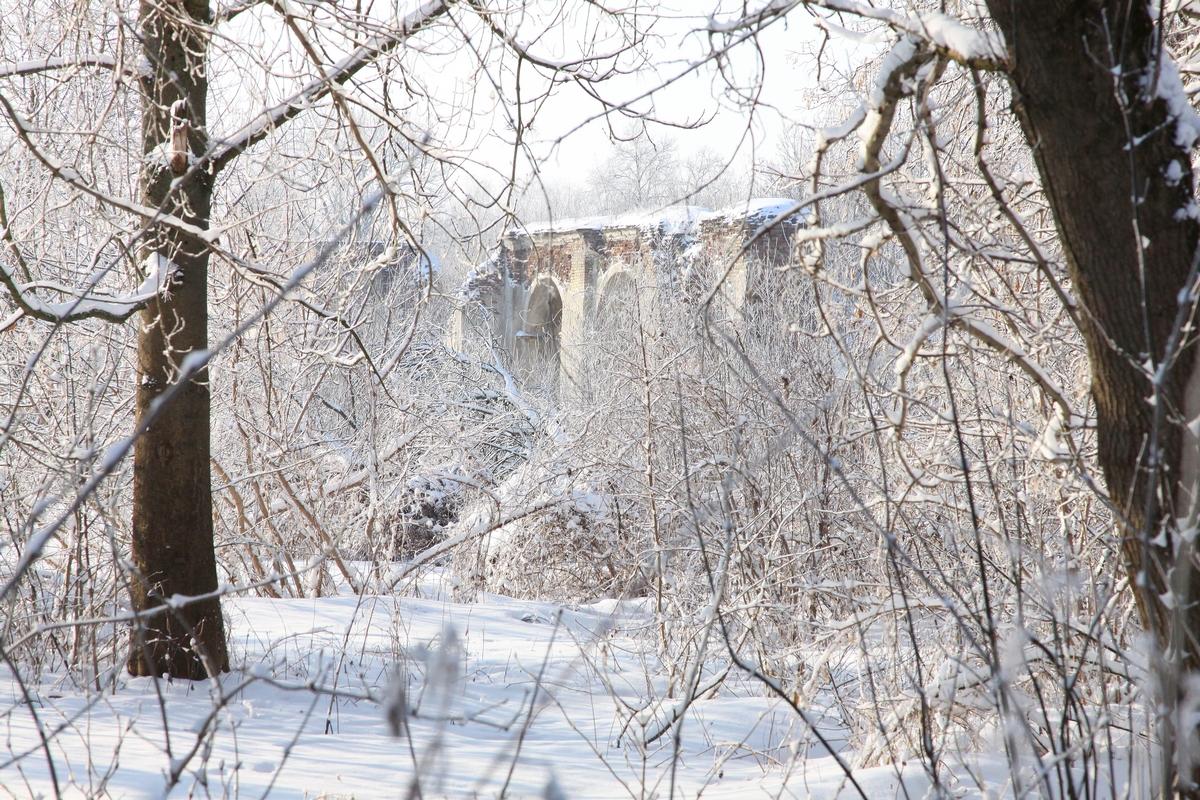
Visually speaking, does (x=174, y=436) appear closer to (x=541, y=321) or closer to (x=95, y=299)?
(x=95, y=299)

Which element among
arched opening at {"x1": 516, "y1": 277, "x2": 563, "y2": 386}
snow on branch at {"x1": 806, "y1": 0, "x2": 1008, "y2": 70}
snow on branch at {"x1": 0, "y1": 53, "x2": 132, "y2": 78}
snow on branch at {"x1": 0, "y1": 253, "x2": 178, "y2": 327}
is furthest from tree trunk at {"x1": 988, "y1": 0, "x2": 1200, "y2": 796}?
arched opening at {"x1": 516, "y1": 277, "x2": 563, "y2": 386}

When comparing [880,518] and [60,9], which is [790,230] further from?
[60,9]

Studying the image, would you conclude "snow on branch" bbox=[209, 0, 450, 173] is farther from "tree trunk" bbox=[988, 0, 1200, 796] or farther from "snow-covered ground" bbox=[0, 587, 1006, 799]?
"tree trunk" bbox=[988, 0, 1200, 796]

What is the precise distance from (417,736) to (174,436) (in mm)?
1807

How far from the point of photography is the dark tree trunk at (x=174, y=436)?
394 cm

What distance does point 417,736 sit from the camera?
A: 3.35 m

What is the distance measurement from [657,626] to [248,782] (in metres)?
2.90

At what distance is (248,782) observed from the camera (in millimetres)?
2658

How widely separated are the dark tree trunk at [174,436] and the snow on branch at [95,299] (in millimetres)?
86

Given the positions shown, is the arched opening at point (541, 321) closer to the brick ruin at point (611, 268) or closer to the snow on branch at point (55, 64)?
the brick ruin at point (611, 268)

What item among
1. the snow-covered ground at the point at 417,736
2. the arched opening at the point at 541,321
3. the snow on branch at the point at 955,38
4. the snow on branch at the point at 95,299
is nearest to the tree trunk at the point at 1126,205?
the snow on branch at the point at 955,38

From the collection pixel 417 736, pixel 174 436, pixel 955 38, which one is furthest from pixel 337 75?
pixel 417 736

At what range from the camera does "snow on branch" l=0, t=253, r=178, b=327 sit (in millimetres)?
3203

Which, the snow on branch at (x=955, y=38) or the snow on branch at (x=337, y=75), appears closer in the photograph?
the snow on branch at (x=955, y=38)
